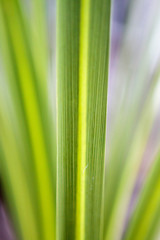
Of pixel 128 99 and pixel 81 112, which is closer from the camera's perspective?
pixel 81 112

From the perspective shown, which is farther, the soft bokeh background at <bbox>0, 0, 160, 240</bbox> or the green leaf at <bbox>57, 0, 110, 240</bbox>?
the soft bokeh background at <bbox>0, 0, 160, 240</bbox>

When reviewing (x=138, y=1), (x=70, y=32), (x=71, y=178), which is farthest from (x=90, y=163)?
(x=138, y=1)

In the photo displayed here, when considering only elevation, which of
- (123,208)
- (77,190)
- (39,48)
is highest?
(39,48)

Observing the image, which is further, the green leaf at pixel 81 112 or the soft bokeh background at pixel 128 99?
the soft bokeh background at pixel 128 99

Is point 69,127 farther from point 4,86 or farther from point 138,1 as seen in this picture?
point 138,1

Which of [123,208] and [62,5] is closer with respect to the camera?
[62,5]

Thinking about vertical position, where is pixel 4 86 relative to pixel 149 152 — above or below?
above
